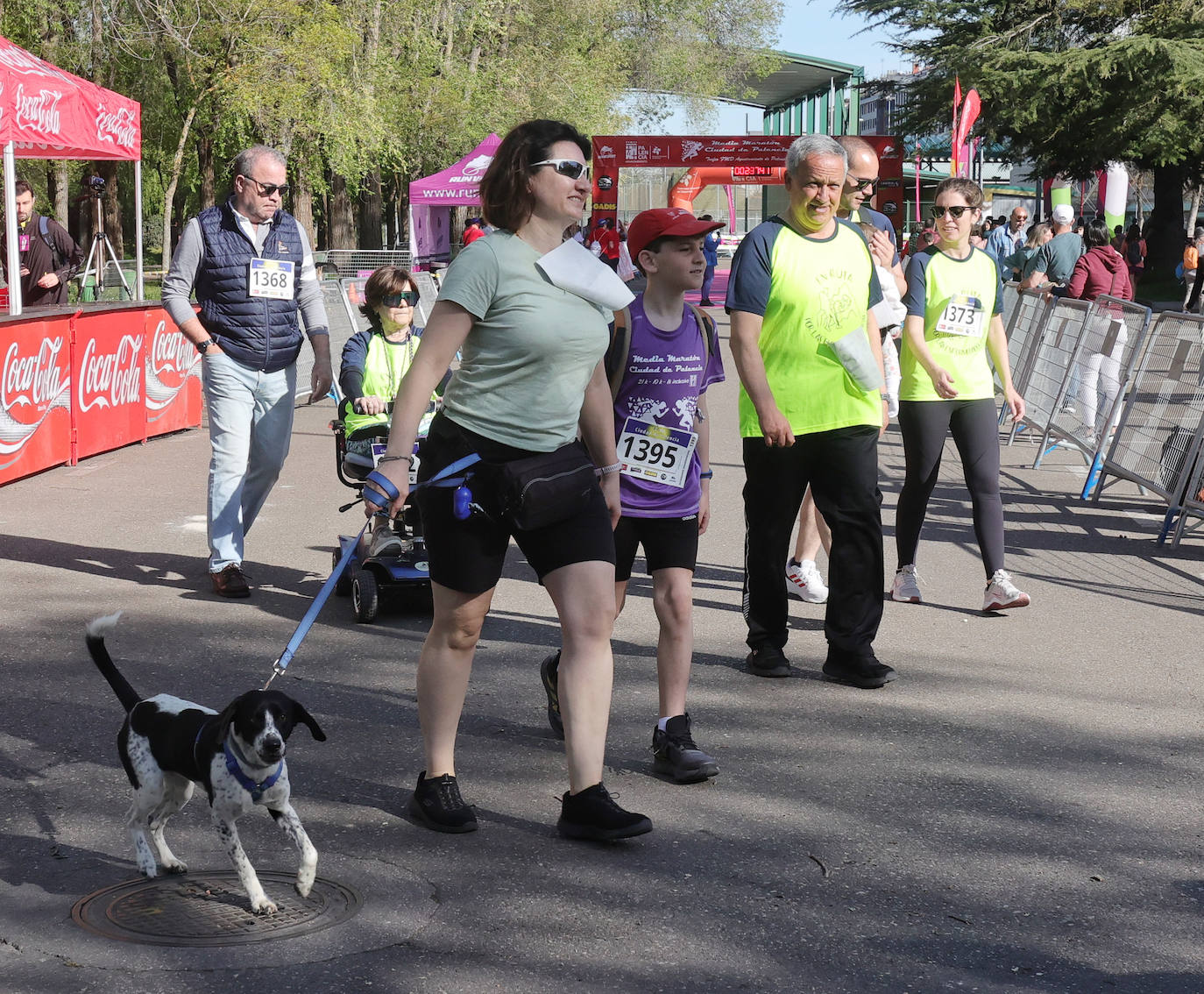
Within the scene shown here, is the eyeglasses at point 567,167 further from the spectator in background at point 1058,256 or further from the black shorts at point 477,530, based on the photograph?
the spectator in background at point 1058,256

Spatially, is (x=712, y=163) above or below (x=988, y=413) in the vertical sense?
above

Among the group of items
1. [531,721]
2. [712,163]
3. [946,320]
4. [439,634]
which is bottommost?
[531,721]

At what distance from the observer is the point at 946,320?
6.93 m

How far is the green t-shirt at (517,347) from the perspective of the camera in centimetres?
387

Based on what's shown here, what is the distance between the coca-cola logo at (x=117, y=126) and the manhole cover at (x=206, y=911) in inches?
447

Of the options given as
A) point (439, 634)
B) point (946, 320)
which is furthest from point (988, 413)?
point (439, 634)

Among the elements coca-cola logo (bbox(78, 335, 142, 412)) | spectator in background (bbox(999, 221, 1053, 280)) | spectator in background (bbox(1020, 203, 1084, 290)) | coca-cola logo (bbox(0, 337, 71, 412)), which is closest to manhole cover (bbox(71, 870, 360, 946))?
coca-cola logo (bbox(0, 337, 71, 412))

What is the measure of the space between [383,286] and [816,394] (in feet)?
7.88

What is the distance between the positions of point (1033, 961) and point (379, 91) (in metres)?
30.9

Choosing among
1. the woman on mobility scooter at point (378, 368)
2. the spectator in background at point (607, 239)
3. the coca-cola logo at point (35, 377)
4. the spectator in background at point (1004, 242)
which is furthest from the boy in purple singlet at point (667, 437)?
the spectator in background at point (607, 239)

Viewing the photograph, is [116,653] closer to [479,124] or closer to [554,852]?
[554,852]

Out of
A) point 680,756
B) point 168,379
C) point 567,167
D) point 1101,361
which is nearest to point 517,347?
point 567,167

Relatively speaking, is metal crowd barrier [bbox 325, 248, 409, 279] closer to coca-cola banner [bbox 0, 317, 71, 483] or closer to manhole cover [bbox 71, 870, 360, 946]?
coca-cola banner [bbox 0, 317, 71, 483]

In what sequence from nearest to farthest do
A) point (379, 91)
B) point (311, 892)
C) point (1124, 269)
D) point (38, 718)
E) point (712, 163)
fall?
point (311, 892) → point (38, 718) → point (1124, 269) → point (379, 91) → point (712, 163)
